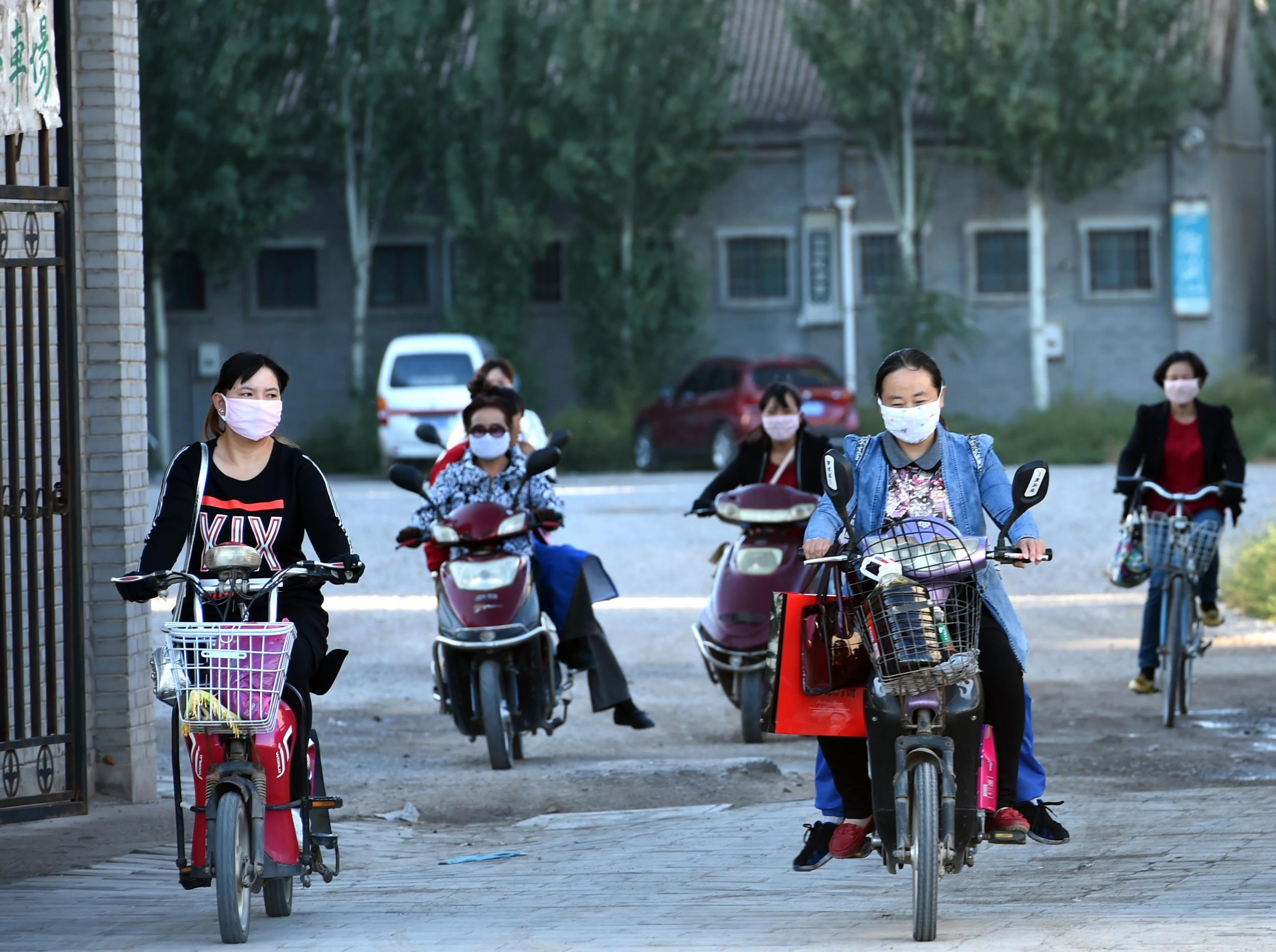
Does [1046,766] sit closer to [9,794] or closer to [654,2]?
[9,794]

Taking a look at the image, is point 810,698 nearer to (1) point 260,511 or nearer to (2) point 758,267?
(1) point 260,511

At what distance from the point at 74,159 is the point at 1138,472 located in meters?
6.03

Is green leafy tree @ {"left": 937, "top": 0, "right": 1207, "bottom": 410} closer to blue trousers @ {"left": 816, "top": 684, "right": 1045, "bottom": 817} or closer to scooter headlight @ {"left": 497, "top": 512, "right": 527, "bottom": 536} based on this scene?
scooter headlight @ {"left": 497, "top": 512, "right": 527, "bottom": 536}

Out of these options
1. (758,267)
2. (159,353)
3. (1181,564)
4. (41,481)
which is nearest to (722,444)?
(758,267)

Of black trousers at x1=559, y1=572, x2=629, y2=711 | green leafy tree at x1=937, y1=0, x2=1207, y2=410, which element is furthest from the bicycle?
green leafy tree at x1=937, y1=0, x2=1207, y2=410

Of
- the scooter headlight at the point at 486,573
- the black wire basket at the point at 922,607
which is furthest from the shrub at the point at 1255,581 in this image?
the black wire basket at the point at 922,607

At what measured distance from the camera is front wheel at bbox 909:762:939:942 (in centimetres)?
A: 581

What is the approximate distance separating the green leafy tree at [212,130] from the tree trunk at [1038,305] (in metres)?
12.8

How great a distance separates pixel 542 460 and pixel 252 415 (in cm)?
348

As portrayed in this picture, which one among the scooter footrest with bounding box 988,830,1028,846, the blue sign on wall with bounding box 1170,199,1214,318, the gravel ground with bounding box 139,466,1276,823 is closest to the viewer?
the scooter footrest with bounding box 988,830,1028,846

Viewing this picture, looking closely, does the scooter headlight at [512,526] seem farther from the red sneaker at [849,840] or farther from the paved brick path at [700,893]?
the red sneaker at [849,840]

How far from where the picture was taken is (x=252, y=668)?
5.91m

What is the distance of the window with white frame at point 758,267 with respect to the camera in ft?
134

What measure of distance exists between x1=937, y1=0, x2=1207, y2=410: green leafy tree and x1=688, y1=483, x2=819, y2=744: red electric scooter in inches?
1045
